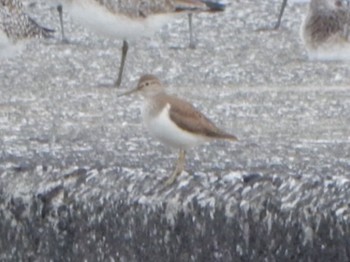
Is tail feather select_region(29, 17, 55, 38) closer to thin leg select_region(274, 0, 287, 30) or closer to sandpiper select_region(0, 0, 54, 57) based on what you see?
sandpiper select_region(0, 0, 54, 57)

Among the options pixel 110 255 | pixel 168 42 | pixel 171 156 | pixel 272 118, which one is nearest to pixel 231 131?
pixel 272 118

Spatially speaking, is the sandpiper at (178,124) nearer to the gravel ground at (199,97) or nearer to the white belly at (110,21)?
the gravel ground at (199,97)

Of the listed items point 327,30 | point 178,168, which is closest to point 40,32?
point 327,30

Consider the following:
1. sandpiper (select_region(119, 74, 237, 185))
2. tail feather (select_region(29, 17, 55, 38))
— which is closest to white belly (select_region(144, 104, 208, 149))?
sandpiper (select_region(119, 74, 237, 185))

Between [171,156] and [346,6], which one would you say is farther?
[346,6]

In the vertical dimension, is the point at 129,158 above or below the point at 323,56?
above

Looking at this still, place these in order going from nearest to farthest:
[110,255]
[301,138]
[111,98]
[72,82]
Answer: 1. [110,255]
2. [301,138]
3. [111,98]
4. [72,82]

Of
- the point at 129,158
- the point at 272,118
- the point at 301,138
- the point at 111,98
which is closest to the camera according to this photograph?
the point at 129,158

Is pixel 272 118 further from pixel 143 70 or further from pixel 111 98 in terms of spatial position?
pixel 143 70
